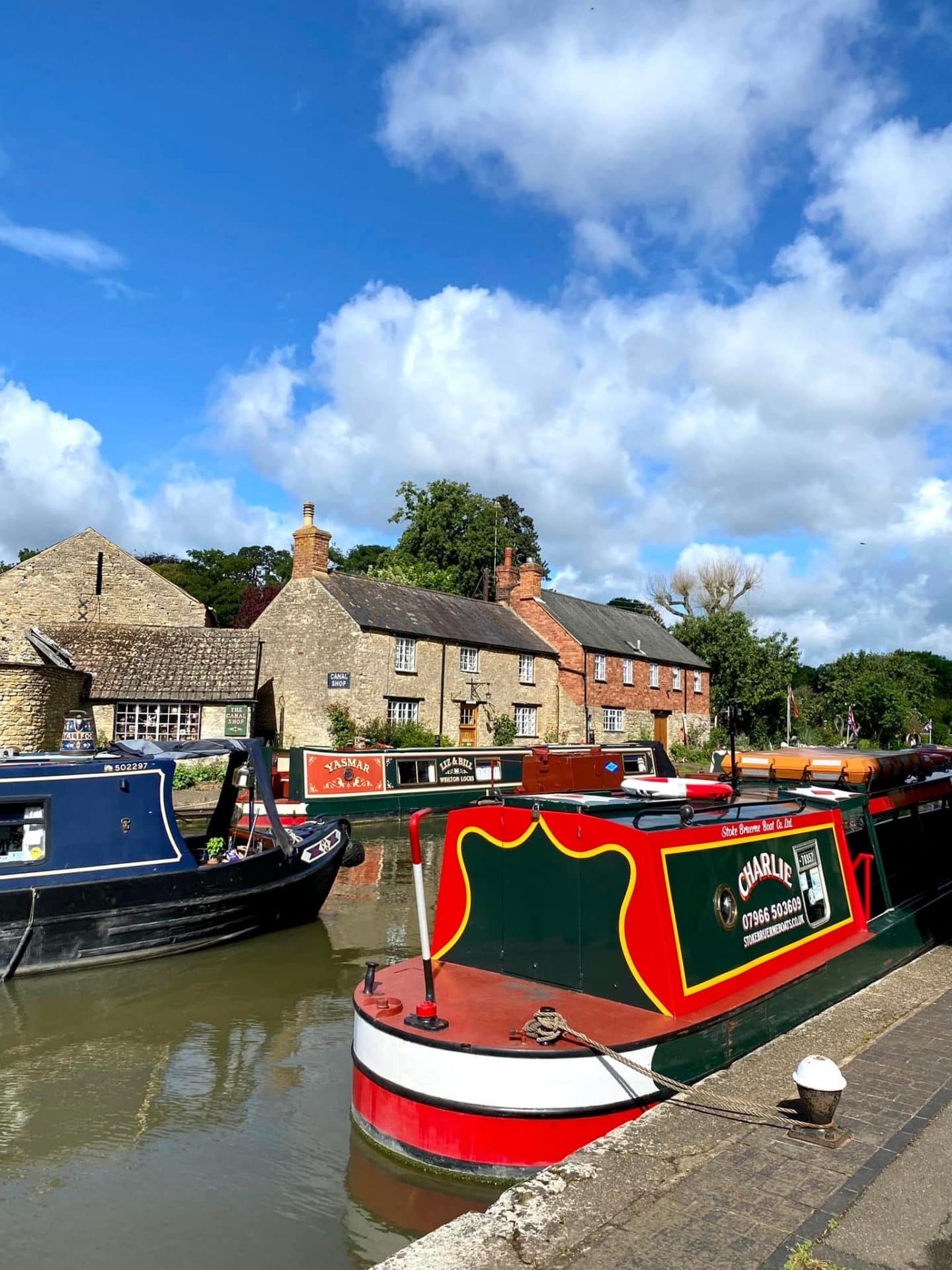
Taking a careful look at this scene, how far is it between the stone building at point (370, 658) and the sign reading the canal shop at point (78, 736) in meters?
15.8

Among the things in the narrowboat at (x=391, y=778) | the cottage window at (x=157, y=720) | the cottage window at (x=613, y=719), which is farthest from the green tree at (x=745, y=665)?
the cottage window at (x=157, y=720)

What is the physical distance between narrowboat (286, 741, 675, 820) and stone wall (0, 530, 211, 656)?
Result: 428 inches

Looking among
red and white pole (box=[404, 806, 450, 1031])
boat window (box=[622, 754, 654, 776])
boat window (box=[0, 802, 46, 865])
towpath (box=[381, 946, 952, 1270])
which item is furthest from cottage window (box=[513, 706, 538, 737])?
towpath (box=[381, 946, 952, 1270])

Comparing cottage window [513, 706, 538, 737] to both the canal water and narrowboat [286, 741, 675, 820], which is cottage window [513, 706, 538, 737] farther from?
the canal water

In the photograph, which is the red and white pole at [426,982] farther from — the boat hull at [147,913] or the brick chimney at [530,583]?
the brick chimney at [530,583]

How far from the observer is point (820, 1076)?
4422 mm

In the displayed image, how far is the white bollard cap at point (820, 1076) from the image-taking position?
4422 millimetres

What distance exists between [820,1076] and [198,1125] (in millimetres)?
4331

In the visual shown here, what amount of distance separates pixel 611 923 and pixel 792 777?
611 centimetres

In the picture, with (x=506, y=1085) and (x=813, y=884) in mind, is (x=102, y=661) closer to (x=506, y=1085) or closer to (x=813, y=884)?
(x=813, y=884)

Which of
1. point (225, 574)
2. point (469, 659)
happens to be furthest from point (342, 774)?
point (225, 574)

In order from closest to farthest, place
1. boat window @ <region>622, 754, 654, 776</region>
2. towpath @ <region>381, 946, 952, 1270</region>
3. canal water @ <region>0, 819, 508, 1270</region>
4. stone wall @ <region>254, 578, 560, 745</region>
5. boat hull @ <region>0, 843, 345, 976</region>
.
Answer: towpath @ <region>381, 946, 952, 1270</region> → canal water @ <region>0, 819, 508, 1270</region> → boat hull @ <region>0, 843, 345, 976</region> → boat window @ <region>622, 754, 654, 776</region> → stone wall @ <region>254, 578, 560, 745</region>

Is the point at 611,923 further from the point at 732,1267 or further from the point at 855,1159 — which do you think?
the point at 732,1267

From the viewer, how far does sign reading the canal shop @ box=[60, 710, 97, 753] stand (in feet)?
35.4
